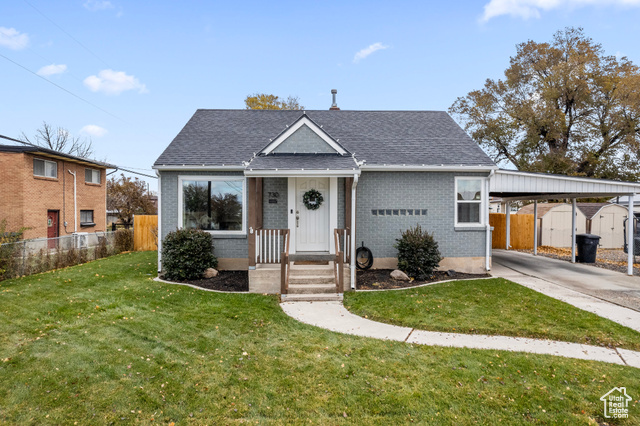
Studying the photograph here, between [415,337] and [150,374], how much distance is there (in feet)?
12.0

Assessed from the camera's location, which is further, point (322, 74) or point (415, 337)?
point (322, 74)

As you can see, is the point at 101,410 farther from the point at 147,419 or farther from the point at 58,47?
the point at 58,47

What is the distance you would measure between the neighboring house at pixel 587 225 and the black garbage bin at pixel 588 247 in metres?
5.24

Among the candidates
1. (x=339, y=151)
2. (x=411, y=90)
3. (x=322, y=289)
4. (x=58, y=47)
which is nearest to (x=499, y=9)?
(x=411, y=90)

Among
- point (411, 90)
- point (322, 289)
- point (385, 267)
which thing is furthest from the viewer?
point (411, 90)

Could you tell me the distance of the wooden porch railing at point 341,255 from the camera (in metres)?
7.33

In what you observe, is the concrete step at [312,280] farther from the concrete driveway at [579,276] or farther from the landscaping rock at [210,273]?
the concrete driveway at [579,276]

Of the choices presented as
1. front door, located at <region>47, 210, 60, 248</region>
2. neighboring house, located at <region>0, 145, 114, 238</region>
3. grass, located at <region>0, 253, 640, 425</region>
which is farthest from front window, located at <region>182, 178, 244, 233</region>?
front door, located at <region>47, 210, 60, 248</region>

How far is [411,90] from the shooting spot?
1847 cm

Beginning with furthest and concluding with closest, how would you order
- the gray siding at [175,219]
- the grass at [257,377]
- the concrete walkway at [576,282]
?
the gray siding at [175,219] < the concrete walkway at [576,282] < the grass at [257,377]

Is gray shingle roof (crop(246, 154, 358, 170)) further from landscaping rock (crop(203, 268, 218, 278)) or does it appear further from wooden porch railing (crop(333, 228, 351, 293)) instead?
landscaping rock (crop(203, 268, 218, 278))

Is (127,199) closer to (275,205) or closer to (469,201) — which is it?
(275,205)

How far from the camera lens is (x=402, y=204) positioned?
983 cm

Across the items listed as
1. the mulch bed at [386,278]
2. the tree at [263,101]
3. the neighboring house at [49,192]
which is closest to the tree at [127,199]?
the neighboring house at [49,192]
